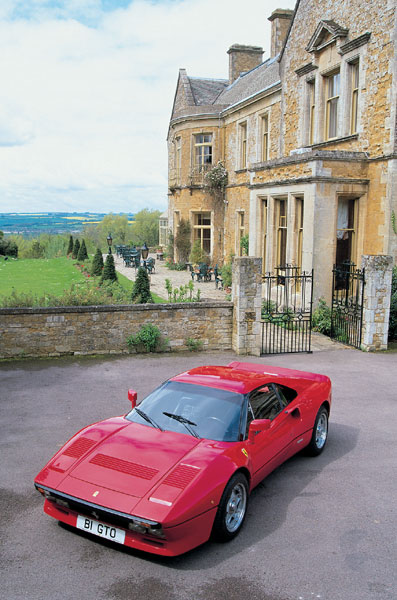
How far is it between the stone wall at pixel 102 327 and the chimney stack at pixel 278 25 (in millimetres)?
18592

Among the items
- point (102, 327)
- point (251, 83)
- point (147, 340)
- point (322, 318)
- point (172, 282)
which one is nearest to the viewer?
point (102, 327)

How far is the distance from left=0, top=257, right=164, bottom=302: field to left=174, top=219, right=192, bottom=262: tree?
176 inches

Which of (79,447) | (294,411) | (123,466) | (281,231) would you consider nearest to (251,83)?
(281,231)

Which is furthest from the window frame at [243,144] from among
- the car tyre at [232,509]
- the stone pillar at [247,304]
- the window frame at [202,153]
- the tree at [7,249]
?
the tree at [7,249]

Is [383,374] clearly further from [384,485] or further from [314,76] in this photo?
[314,76]

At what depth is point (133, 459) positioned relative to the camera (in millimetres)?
5449

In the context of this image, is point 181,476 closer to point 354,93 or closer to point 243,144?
point 354,93

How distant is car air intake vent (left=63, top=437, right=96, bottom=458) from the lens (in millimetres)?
5676

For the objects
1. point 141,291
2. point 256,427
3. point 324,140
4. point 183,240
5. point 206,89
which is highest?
point 206,89

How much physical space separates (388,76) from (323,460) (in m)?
12.7

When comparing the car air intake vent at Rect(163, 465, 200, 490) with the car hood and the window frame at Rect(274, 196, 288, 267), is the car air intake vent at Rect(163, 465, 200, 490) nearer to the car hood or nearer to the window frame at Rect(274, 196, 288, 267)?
the car hood

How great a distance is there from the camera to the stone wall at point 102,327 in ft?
41.0

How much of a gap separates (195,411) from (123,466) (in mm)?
1154

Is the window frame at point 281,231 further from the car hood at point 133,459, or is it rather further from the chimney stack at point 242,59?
the chimney stack at point 242,59
